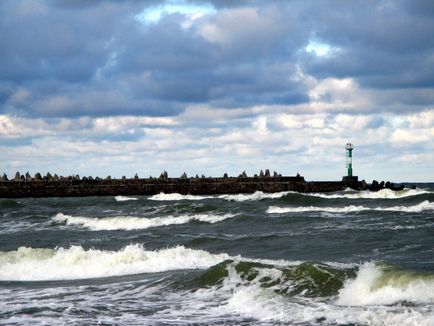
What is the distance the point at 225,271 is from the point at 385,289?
3.42 metres

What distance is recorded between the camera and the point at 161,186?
6631cm

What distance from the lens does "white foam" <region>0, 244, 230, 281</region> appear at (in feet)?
59.7

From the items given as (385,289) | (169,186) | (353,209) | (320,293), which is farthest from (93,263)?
(169,186)

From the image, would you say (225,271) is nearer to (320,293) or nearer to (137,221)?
(320,293)

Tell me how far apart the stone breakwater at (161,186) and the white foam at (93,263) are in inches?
1795

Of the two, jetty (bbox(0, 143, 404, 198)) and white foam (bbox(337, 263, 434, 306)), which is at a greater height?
jetty (bbox(0, 143, 404, 198))

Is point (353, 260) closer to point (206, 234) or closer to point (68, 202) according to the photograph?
point (206, 234)

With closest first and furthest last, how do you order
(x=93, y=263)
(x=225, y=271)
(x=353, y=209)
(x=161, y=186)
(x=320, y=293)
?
(x=320, y=293), (x=225, y=271), (x=93, y=263), (x=353, y=209), (x=161, y=186)

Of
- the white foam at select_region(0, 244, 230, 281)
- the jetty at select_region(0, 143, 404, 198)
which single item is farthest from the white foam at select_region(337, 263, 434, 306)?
the jetty at select_region(0, 143, 404, 198)

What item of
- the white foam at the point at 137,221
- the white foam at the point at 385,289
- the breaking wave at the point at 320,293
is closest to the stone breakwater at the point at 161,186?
the white foam at the point at 137,221

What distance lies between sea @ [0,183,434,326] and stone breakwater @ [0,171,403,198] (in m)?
31.7

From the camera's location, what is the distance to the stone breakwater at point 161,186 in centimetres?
6588

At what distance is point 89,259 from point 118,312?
24.0ft

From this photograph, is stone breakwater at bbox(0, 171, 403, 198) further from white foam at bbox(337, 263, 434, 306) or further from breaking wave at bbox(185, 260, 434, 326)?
white foam at bbox(337, 263, 434, 306)
